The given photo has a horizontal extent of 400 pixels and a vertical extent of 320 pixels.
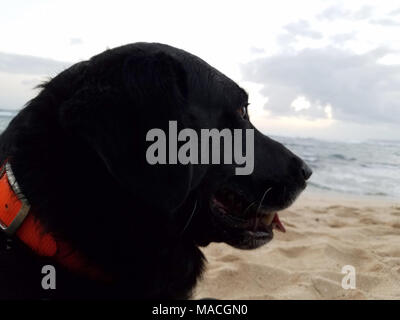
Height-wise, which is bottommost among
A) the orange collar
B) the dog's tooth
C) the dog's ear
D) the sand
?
the sand

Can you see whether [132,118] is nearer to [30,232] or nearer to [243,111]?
[30,232]

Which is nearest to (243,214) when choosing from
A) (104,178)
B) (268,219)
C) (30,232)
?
(268,219)

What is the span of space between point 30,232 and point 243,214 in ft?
3.40

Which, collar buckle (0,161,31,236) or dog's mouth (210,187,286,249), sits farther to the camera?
dog's mouth (210,187,286,249)

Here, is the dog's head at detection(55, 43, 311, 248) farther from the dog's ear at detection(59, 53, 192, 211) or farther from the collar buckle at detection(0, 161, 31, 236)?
the collar buckle at detection(0, 161, 31, 236)

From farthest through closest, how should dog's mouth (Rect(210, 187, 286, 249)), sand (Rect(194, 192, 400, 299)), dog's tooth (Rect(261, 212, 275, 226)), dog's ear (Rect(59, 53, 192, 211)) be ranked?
1. sand (Rect(194, 192, 400, 299))
2. dog's tooth (Rect(261, 212, 275, 226))
3. dog's mouth (Rect(210, 187, 286, 249))
4. dog's ear (Rect(59, 53, 192, 211))

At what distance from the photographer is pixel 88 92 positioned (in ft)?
5.49

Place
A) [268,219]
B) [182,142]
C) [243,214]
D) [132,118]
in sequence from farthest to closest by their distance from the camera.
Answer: [268,219]
[243,214]
[182,142]
[132,118]

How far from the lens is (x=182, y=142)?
1839 mm

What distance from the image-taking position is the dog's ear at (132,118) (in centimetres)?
163

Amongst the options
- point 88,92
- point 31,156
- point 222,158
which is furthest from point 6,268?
point 222,158

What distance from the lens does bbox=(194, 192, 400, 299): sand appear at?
3195mm

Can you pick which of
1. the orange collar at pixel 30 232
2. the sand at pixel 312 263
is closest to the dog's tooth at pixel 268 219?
the sand at pixel 312 263

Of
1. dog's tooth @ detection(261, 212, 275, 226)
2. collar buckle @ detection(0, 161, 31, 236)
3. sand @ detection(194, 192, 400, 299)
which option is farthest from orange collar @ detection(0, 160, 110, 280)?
dog's tooth @ detection(261, 212, 275, 226)
